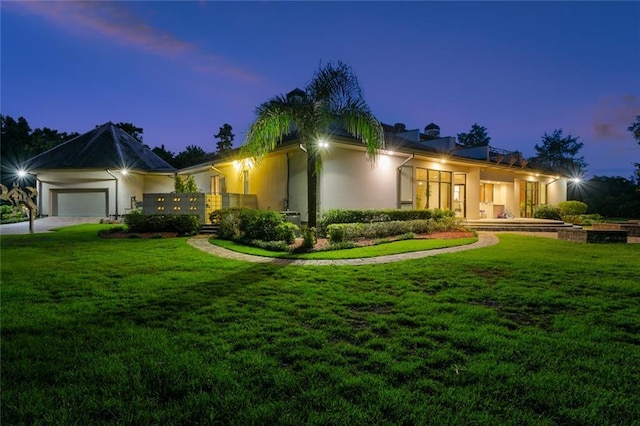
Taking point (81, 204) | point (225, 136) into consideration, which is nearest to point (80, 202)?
point (81, 204)

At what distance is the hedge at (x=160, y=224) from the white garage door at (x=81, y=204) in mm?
11811

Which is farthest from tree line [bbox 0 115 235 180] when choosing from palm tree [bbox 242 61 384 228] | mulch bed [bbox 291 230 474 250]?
mulch bed [bbox 291 230 474 250]

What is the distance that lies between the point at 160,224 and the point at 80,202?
45.6ft

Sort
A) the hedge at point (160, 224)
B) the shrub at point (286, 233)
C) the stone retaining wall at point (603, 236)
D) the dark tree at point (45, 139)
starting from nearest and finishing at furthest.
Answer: the shrub at point (286, 233), the stone retaining wall at point (603, 236), the hedge at point (160, 224), the dark tree at point (45, 139)

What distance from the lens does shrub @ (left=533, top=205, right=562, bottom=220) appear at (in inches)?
872

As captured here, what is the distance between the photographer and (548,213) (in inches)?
880

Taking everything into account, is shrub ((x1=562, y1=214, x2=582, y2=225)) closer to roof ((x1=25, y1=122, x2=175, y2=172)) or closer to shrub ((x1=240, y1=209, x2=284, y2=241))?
shrub ((x1=240, y1=209, x2=284, y2=241))

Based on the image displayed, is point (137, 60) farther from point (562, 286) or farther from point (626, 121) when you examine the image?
point (626, 121)

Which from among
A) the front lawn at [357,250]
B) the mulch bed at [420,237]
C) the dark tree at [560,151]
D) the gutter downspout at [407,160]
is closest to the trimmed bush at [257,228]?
the mulch bed at [420,237]

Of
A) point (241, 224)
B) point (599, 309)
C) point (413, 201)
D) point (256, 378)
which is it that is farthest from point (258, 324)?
point (413, 201)

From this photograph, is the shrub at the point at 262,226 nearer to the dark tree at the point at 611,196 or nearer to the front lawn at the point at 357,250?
the front lawn at the point at 357,250

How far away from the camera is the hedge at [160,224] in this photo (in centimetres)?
1343

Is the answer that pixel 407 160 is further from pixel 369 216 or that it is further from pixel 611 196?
pixel 611 196

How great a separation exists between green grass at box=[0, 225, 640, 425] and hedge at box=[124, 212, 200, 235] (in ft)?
23.9
